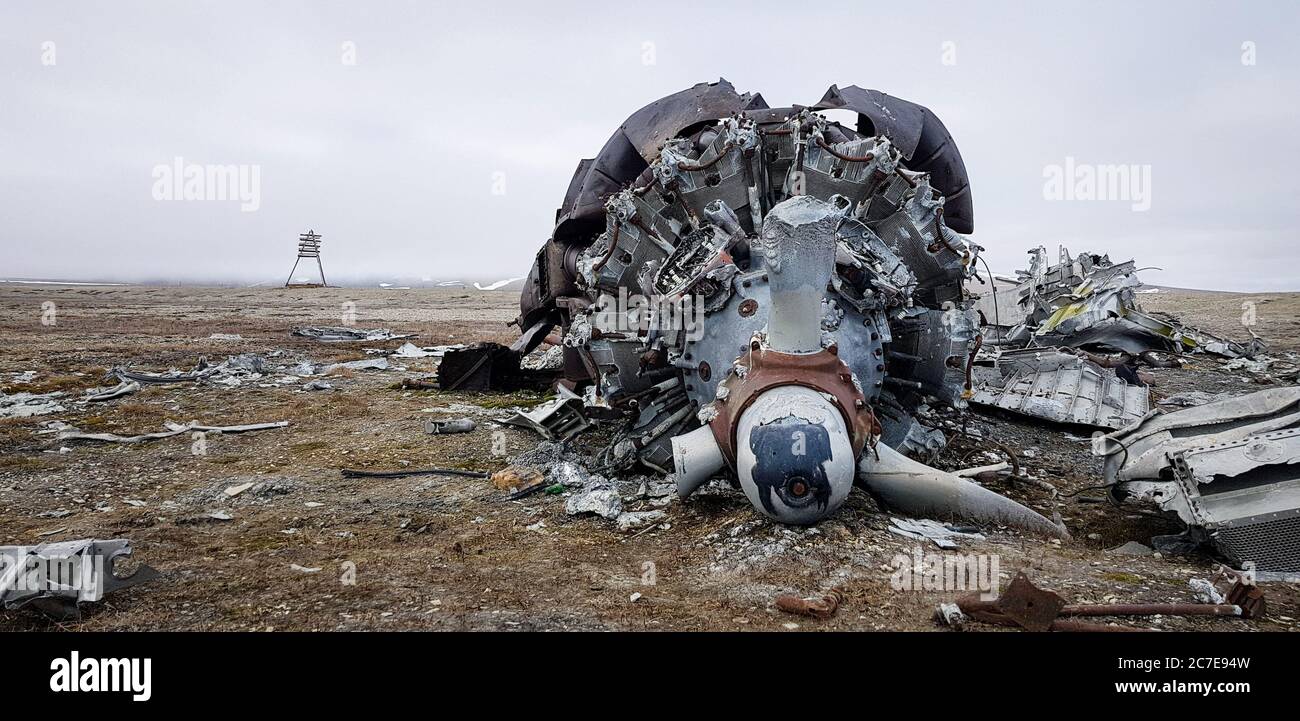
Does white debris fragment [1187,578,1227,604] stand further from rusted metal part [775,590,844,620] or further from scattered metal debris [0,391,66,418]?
scattered metal debris [0,391,66,418]

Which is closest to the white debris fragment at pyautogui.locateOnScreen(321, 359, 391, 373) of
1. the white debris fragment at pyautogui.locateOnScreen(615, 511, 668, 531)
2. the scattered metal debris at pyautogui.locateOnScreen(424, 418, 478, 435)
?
the scattered metal debris at pyautogui.locateOnScreen(424, 418, 478, 435)

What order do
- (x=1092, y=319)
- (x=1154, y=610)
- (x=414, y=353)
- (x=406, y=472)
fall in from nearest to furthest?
1. (x=1154, y=610)
2. (x=406, y=472)
3. (x=1092, y=319)
4. (x=414, y=353)

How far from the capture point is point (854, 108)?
8.83 m

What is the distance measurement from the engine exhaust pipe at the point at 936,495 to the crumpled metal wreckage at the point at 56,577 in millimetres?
5235

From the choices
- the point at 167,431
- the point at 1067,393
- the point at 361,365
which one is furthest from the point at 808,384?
the point at 361,365

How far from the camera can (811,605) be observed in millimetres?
4133

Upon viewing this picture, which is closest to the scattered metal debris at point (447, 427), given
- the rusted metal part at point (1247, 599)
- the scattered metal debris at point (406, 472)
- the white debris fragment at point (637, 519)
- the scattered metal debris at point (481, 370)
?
the scattered metal debris at point (406, 472)

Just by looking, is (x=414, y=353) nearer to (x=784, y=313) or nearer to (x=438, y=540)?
(x=438, y=540)

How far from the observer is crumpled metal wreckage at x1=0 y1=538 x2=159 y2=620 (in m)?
4.12

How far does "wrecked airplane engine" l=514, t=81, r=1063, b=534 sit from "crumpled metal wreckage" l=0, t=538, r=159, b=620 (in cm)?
385

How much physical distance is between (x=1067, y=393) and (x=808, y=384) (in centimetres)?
641

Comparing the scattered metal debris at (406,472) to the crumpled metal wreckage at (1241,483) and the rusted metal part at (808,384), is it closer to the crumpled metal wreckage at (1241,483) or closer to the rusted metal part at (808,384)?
the rusted metal part at (808,384)

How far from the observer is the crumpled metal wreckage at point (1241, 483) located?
4496mm
